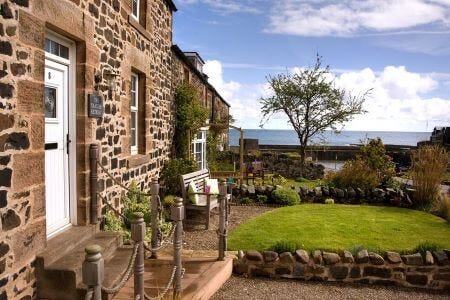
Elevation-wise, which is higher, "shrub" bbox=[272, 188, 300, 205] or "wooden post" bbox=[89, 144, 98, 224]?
"wooden post" bbox=[89, 144, 98, 224]

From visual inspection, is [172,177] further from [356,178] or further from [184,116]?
[356,178]

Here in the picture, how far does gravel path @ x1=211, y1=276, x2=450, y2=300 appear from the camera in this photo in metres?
5.71

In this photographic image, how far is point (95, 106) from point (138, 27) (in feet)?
9.89

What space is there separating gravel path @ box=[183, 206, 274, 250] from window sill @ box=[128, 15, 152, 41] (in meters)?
4.58

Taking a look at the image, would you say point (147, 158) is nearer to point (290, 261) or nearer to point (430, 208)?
point (290, 261)

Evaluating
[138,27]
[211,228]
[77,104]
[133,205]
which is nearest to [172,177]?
[211,228]

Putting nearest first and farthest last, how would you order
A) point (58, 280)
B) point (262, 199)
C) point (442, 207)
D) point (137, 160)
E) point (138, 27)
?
1. point (58, 280)
2. point (138, 27)
3. point (137, 160)
4. point (442, 207)
5. point (262, 199)

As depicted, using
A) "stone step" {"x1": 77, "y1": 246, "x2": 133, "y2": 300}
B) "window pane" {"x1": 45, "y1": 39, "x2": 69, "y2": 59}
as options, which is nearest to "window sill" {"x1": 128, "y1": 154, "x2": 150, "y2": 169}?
"stone step" {"x1": 77, "y1": 246, "x2": 133, "y2": 300}

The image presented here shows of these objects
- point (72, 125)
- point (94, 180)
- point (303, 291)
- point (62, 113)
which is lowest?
point (303, 291)

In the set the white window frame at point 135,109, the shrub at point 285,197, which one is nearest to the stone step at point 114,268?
the white window frame at point 135,109

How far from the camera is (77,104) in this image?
576 cm

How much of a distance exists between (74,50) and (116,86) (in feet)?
4.86

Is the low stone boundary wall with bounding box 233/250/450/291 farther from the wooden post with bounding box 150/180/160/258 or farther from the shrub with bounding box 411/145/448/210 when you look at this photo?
the shrub with bounding box 411/145/448/210

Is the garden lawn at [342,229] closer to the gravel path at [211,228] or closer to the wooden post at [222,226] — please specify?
the gravel path at [211,228]
